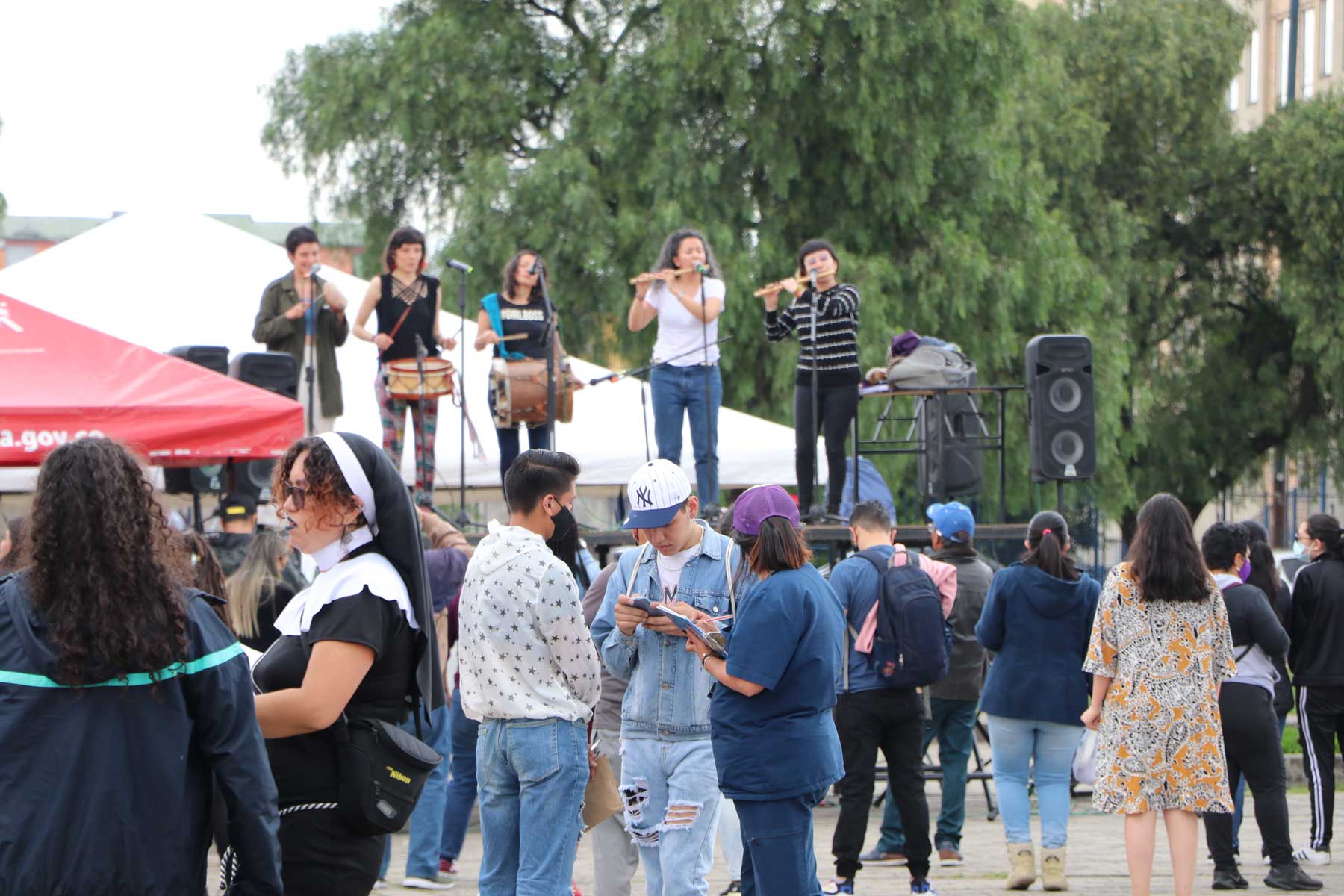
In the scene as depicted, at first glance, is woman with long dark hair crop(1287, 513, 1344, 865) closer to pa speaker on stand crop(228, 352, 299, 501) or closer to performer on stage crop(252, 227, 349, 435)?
pa speaker on stand crop(228, 352, 299, 501)

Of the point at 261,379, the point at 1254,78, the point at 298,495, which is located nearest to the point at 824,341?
the point at 261,379

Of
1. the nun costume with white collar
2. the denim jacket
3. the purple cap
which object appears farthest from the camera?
the denim jacket

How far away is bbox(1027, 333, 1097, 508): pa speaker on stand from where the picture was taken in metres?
11.8

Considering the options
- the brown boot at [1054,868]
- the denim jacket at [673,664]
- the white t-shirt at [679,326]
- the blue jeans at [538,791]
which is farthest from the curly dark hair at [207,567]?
the white t-shirt at [679,326]

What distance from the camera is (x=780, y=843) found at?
17.4ft

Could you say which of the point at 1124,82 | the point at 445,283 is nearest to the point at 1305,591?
the point at 445,283

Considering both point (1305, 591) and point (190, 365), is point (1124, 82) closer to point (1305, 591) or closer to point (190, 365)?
point (1305, 591)

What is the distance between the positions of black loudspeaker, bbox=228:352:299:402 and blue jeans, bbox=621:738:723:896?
18.6 feet

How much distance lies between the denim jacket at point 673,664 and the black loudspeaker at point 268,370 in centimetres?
554

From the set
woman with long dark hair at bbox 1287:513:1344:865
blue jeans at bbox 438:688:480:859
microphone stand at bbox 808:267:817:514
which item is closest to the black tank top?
microphone stand at bbox 808:267:817:514

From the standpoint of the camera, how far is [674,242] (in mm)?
10672

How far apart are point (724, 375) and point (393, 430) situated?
10761 mm

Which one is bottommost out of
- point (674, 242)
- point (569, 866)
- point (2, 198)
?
point (569, 866)

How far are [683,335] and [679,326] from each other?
0.06m
